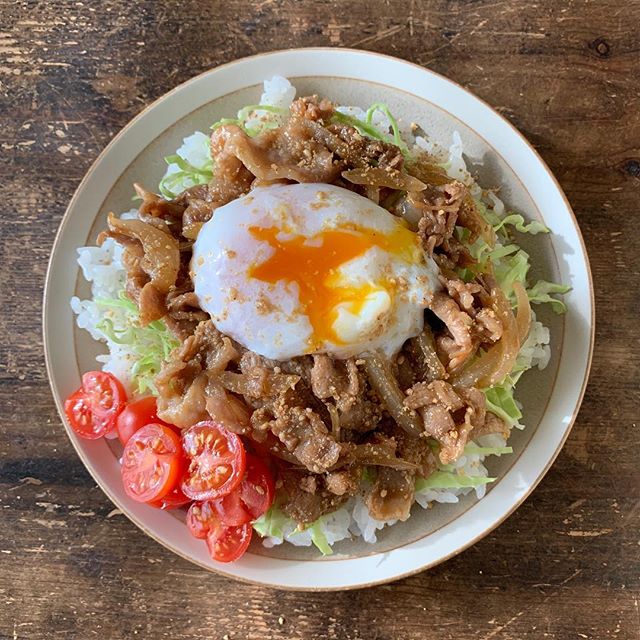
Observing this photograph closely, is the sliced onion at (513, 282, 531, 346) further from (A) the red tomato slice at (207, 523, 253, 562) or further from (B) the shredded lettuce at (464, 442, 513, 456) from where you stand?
(A) the red tomato slice at (207, 523, 253, 562)

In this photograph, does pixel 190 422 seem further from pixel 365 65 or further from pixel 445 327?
pixel 365 65

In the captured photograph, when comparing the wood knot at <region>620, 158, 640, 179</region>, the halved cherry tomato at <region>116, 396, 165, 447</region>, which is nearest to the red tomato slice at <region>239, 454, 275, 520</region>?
the halved cherry tomato at <region>116, 396, 165, 447</region>

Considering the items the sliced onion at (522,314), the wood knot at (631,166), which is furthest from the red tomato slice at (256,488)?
the wood knot at (631,166)

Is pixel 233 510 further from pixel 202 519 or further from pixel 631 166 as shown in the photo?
pixel 631 166

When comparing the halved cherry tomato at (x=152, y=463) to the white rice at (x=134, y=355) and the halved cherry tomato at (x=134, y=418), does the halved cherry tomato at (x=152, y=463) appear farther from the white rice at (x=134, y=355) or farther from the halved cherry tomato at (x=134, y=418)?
the white rice at (x=134, y=355)

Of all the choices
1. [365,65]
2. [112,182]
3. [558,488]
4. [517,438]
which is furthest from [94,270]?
[558,488]

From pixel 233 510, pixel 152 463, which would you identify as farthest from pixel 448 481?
pixel 152 463
